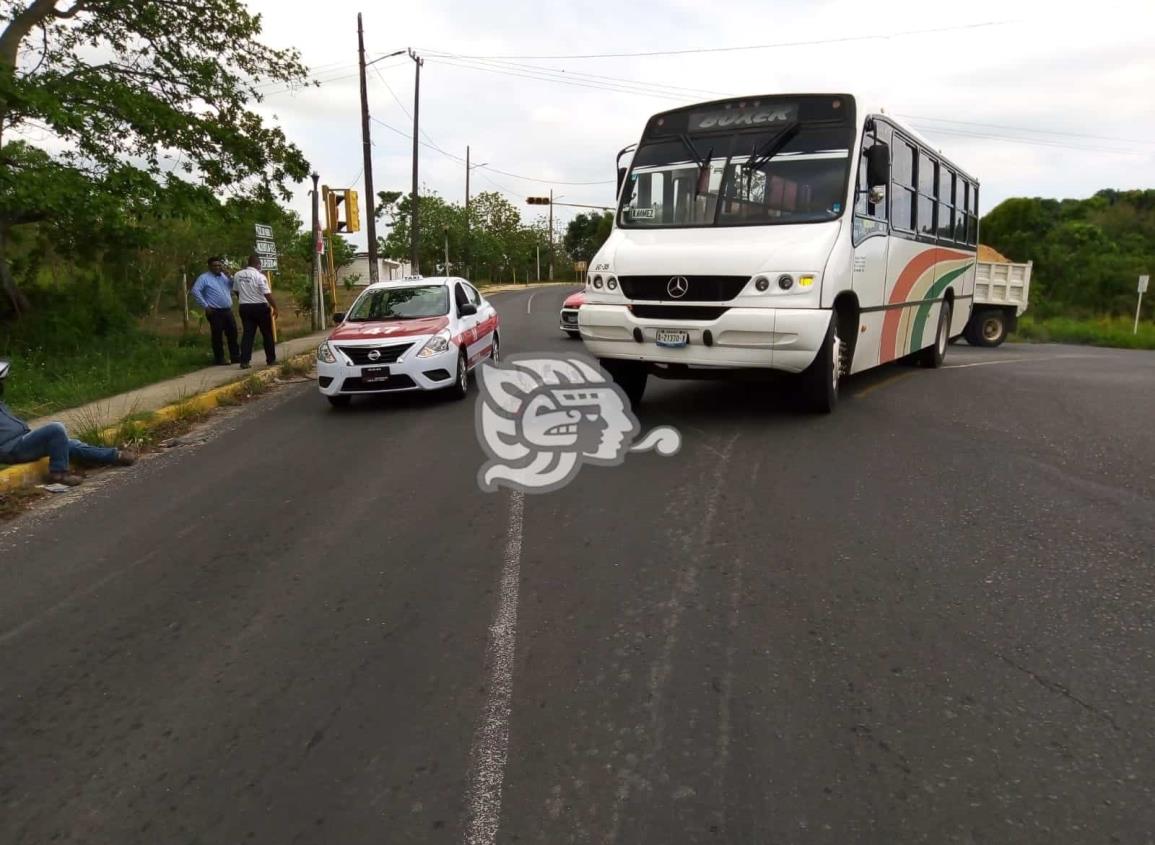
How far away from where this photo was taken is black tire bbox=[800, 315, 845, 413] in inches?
304

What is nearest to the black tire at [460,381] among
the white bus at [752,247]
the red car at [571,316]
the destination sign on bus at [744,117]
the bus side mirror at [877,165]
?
the white bus at [752,247]

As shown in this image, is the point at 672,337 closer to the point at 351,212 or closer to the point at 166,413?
the point at 166,413

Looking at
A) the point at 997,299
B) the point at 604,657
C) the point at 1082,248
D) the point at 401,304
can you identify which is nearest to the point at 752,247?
the point at 604,657

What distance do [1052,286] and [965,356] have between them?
148ft

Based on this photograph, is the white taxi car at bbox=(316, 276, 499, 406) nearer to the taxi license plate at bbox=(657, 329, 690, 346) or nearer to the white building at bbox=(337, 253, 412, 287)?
the taxi license plate at bbox=(657, 329, 690, 346)

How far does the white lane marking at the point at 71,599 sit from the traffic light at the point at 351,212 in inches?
672

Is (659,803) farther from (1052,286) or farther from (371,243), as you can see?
(1052,286)

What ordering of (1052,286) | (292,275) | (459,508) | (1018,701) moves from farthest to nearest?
(1052,286), (292,275), (459,508), (1018,701)

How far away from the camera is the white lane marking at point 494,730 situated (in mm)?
2584

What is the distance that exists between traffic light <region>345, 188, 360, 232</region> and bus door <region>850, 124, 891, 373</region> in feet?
50.0

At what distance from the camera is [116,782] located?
2.87 m

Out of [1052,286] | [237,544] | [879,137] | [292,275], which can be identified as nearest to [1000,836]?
[237,544]

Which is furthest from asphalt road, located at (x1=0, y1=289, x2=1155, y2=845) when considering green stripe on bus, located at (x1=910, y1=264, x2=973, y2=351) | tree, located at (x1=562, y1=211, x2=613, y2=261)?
tree, located at (x1=562, y1=211, x2=613, y2=261)

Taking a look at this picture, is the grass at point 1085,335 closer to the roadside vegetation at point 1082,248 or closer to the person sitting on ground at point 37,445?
the roadside vegetation at point 1082,248
